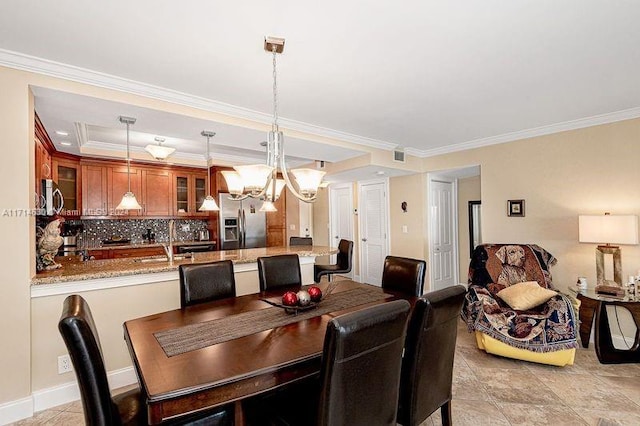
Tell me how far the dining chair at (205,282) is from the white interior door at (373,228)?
377cm

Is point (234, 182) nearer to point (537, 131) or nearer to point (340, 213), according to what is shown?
point (537, 131)

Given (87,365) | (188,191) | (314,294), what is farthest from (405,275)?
(188,191)

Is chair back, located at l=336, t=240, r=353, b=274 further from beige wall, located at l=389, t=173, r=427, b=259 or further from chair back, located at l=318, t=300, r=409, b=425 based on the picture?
chair back, located at l=318, t=300, r=409, b=425

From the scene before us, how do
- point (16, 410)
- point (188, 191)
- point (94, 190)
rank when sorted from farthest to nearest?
point (188, 191) → point (94, 190) → point (16, 410)

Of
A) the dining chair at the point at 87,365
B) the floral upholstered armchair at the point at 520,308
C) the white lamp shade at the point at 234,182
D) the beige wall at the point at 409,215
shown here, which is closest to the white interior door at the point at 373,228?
the beige wall at the point at 409,215

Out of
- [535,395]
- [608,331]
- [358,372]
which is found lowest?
[535,395]

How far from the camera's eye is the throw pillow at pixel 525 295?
2969 mm

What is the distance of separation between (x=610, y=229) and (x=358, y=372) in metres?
3.23

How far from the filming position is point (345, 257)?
4.65 metres

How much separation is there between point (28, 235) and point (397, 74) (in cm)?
290

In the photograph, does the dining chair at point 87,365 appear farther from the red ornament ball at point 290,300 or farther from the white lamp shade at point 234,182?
the white lamp shade at point 234,182

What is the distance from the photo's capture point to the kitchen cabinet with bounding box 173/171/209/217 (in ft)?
18.3

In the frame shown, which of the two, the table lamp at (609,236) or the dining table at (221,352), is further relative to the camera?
the table lamp at (609,236)

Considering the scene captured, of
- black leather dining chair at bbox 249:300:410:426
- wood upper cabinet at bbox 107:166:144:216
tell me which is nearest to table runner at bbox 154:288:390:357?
black leather dining chair at bbox 249:300:410:426
